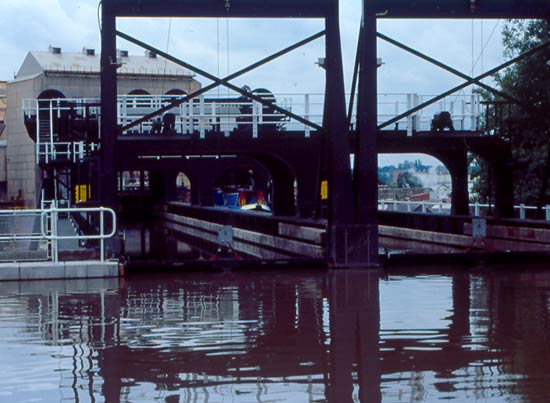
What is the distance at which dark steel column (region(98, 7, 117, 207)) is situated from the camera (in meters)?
19.8

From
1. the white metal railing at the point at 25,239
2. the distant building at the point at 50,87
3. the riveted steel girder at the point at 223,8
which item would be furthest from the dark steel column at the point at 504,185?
the distant building at the point at 50,87

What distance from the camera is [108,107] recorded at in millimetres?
19938

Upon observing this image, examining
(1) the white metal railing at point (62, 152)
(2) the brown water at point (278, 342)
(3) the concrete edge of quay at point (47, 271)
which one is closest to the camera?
(2) the brown water at point (278, 342)

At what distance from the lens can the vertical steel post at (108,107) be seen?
1978 centimetres

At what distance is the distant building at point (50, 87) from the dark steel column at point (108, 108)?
39.1 m

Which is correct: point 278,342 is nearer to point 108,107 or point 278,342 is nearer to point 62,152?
point 108,107

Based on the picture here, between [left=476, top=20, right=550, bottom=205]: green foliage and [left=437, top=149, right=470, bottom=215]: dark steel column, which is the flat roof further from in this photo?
[left=437, top=149, right=470, bottom=215]: dark steel column

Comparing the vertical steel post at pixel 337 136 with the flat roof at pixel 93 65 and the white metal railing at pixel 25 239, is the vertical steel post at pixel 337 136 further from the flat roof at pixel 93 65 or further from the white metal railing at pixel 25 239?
the flat roof at pixel 93 65

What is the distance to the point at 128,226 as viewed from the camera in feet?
172

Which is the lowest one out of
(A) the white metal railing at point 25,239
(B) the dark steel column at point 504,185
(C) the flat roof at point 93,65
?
(A) the white metal railing at point 25,239

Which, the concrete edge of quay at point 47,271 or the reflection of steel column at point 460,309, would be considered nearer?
the reflection of steel column at point 460,309

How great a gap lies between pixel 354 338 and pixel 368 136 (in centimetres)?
927

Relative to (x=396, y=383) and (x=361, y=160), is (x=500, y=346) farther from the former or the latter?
(x=361, y=160)

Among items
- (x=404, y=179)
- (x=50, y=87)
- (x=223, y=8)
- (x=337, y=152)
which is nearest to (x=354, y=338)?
(x=337, y=152)
